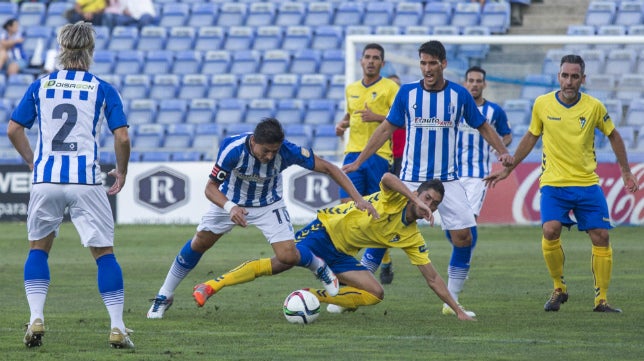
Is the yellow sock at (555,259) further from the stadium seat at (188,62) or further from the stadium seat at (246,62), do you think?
the stadium seat at (188,62)

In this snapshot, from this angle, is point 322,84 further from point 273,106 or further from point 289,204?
point 289,204

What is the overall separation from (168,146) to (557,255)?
14.1 metres

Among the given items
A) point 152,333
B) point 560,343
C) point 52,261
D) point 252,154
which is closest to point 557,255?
point 560,343

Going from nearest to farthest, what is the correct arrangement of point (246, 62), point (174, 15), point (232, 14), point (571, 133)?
point (571, 133), point (246, 62), point (232, 14), point (174, 15)

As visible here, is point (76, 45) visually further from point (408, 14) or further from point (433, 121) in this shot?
point (408, 14)

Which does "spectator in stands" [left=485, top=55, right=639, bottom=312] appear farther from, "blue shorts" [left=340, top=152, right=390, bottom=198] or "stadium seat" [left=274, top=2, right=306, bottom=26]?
"stadium seat" [left=274, top=2, right=306, bottom=26]

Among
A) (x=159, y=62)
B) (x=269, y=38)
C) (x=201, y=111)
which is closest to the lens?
(x=201, y=111)

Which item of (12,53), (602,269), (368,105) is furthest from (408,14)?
(602,269)

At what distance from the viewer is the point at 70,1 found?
28.8 metres

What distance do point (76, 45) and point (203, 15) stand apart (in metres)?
19.6

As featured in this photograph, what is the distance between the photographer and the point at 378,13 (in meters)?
25.1

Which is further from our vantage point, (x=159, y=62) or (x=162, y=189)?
(x=159, y=62)

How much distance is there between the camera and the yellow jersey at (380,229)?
950cm

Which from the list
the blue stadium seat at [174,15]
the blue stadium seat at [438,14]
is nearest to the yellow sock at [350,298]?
the blue stadium seat at [438,14]
